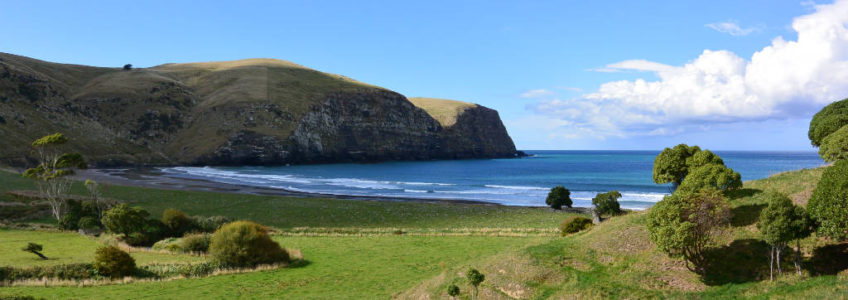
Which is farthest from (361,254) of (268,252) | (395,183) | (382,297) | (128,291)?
(395,183)

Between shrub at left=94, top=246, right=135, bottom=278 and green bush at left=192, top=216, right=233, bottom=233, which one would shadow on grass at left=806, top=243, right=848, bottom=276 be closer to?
shrub at left=94, top=246, right=135, bottom=278

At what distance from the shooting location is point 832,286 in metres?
15.7

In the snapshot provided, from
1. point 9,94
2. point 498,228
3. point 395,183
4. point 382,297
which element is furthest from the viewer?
point 9,94

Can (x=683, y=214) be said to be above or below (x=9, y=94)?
below

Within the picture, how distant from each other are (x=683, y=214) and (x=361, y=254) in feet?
76.6

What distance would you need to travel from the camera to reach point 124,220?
37.8 m

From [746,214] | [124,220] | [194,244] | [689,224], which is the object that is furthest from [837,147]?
[124,220]

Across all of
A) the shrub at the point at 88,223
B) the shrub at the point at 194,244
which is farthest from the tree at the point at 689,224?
the shrub at the point at 88,223

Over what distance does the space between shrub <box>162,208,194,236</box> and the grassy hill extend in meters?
8.06

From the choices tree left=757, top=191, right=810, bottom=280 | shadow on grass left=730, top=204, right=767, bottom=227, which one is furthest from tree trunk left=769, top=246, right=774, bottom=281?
shadow on grass left=730, top=204, right=767, bottom=227

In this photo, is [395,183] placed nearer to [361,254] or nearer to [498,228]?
[498,228]

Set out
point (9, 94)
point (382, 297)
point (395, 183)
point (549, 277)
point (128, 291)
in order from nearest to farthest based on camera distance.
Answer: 1. point (549, 277)
2. point (382, 297)
3. point (128, 291)
4. point (395, 183)
5. point (9, 94)

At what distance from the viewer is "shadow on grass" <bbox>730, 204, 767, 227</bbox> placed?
2127cm

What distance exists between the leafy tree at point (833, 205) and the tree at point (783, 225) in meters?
0.57
